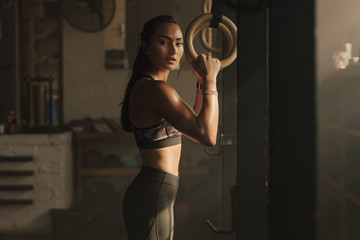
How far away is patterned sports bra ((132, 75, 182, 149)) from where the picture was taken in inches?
54.2

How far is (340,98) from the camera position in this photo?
2.93m

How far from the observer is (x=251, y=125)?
1.16 metres

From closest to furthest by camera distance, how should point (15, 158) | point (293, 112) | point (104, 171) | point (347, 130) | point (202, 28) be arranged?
point (293, 112)
point (202, 28)
point (347, 130)
point (15, 158)
point (104, 171)

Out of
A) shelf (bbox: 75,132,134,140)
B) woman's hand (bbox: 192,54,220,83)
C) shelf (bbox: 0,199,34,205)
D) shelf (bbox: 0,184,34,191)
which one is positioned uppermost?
woman's hand (bbox: 192,54,220,83)

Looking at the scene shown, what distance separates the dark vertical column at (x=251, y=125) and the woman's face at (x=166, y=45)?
31 cm

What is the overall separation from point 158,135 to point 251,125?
36 centimetres

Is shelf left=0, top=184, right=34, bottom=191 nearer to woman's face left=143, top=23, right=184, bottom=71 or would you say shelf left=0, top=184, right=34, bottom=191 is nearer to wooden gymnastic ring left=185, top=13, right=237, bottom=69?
woman's face left=143, top=23, right=184, bottom=71

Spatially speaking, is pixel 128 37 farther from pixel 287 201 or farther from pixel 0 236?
pixel 287 201

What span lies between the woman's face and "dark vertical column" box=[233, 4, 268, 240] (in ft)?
1.00

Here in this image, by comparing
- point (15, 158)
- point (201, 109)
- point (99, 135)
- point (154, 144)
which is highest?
point (201, 109)

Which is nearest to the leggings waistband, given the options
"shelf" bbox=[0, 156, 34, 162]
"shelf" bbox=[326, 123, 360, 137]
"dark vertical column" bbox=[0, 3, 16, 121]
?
"shelf" bbox=[326, 123, 360, 137]

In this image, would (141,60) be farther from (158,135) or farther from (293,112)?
(293,112)

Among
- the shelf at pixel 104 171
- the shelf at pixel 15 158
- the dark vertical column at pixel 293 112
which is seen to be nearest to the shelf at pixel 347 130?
the shelf at pixel 104 171

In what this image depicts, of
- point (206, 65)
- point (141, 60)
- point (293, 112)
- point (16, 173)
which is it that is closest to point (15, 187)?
point (16, 173)
